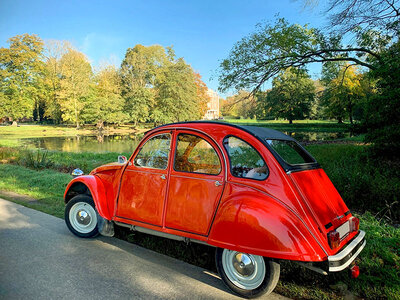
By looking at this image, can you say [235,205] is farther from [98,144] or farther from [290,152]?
[98,144]

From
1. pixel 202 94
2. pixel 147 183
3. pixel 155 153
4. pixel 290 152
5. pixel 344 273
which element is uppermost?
pixel 202 94

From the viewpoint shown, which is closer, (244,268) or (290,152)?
(244,268)

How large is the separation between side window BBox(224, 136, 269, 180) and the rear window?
0.23m

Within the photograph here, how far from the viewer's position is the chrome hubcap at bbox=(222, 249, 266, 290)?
8.69 feet

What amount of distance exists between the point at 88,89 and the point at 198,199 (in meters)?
50.8

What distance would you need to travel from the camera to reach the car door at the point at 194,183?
2.90m

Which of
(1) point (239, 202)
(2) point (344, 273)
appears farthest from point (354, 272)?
(1) point (239, 202)

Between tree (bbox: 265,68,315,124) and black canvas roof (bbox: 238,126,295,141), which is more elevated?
tree (bbox: 265,68,315,124)

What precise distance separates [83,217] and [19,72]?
52.7 metres

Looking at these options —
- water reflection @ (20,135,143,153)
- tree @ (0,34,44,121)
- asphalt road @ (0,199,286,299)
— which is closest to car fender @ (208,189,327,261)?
asphalt road @ (0,199,286,299)

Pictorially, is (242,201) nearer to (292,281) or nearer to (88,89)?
(292,281)

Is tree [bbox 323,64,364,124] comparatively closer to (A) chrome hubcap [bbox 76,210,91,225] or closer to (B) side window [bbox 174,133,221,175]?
(B) side window [bbox 174,133,221,175]

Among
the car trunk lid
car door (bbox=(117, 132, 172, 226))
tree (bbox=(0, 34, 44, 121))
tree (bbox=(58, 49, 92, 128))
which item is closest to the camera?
the car trunk lid

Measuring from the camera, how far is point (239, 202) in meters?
2.64
